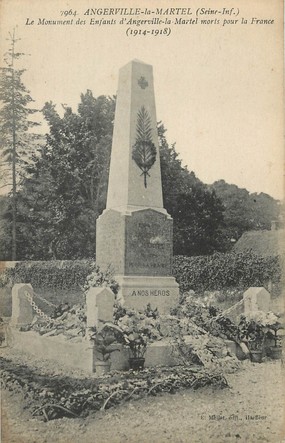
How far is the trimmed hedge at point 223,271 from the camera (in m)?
15.9

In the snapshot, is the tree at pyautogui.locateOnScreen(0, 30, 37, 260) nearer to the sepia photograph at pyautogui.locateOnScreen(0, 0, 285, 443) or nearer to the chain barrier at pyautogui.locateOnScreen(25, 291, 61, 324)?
the sepia photograph at pyautogui.locateOnScreen(0, 0, 285, 443)

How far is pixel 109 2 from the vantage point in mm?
8008

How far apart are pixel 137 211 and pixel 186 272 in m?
7.16

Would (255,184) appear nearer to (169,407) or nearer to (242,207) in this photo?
(169,407)

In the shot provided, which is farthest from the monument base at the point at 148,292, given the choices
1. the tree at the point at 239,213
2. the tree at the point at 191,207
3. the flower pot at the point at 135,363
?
the tree at the point at 239,213

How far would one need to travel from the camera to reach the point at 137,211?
984cm

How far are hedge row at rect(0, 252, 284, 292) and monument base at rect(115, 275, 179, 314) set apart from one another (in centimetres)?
673

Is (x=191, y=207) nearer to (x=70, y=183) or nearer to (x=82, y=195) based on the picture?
(x=82, y=195)

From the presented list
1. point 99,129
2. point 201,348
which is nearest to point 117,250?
point 201,348

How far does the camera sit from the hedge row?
16255 mm

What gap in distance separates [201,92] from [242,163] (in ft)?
7.42

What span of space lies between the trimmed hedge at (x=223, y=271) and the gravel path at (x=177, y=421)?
8.38 meters

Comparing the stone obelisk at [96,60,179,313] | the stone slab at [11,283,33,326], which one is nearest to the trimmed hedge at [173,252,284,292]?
the stone slab at [11,283,33,326]

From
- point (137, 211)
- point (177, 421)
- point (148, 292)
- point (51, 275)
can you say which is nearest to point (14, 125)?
point (51, 275)
